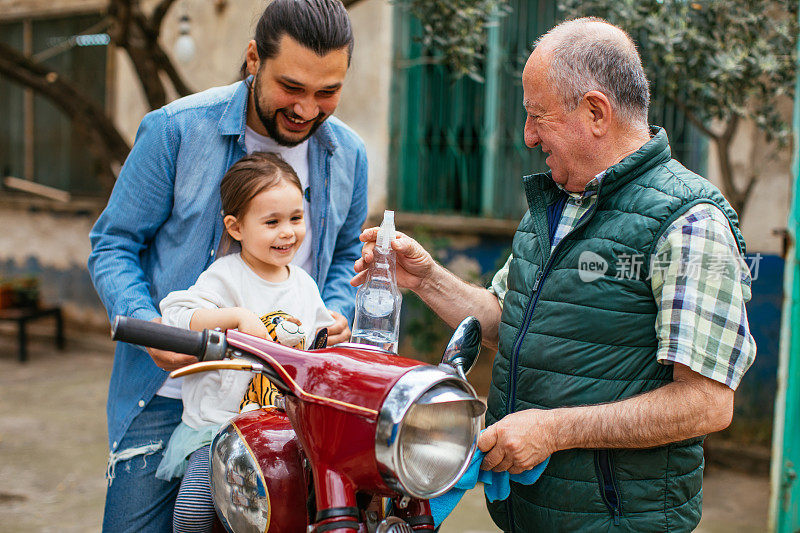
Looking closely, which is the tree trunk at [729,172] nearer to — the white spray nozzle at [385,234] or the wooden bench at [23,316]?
the white spray nozzle at [385,234]

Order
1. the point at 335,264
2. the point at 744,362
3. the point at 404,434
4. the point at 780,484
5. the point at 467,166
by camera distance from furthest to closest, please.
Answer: the point at 467,166 < the point at 780,484 < the point at 335,264 < the point at 744,362 < the point at 404,434

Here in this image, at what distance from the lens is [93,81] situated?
8.09 metres

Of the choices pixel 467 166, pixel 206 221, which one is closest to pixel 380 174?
pixel 467 166

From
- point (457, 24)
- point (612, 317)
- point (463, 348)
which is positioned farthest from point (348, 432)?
point (457, 24)

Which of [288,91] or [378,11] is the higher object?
[378,11]

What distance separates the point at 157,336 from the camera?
1244 mm

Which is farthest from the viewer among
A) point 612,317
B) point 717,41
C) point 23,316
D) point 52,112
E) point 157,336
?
point 52,112

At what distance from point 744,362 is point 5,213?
28.6 feet

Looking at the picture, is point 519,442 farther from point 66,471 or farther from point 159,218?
point 66,471

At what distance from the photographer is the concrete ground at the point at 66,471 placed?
4266 mm

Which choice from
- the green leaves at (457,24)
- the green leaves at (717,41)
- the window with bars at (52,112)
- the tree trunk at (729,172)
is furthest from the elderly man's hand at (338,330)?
the window with bars at (52,112)

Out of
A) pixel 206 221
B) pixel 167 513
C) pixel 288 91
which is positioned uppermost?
pixel 288 91

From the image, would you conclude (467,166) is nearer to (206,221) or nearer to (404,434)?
(206,221)

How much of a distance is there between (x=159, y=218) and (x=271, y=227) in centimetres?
30
